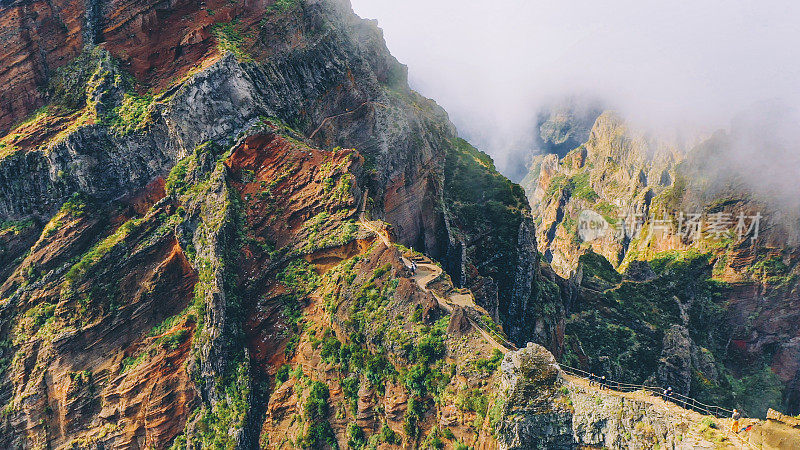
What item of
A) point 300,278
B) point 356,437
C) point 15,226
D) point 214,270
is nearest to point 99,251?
point 15,226

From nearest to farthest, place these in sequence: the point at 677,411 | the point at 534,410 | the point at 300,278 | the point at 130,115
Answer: the point at 677,411, the point at 534,410, the point at 300,278, the point at 130,115

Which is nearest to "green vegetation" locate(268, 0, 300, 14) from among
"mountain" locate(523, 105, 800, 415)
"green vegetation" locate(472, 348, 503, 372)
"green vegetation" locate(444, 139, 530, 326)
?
"green vegetation" locate(444, 139, 530, 326)

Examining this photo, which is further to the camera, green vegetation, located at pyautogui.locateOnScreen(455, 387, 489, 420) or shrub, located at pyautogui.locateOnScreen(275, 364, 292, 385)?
shrub, located at pyautogui.locateOnScreen(275, 364, 292, 385)

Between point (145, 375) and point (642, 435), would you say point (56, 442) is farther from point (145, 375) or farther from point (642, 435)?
point (642, 435)

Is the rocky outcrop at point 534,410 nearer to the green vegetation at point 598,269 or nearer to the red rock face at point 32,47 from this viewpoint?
the red rock face at point 32,47

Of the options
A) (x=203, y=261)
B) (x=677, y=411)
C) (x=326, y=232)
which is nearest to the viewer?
(x=677, y=411)

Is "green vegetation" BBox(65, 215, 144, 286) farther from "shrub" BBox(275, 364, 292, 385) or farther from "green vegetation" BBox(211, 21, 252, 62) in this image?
"green vegetation" BBox(211, 21, 252, 62)

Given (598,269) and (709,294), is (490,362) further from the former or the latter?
(709,294)

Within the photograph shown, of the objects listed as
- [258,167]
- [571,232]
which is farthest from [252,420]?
[571,232]
